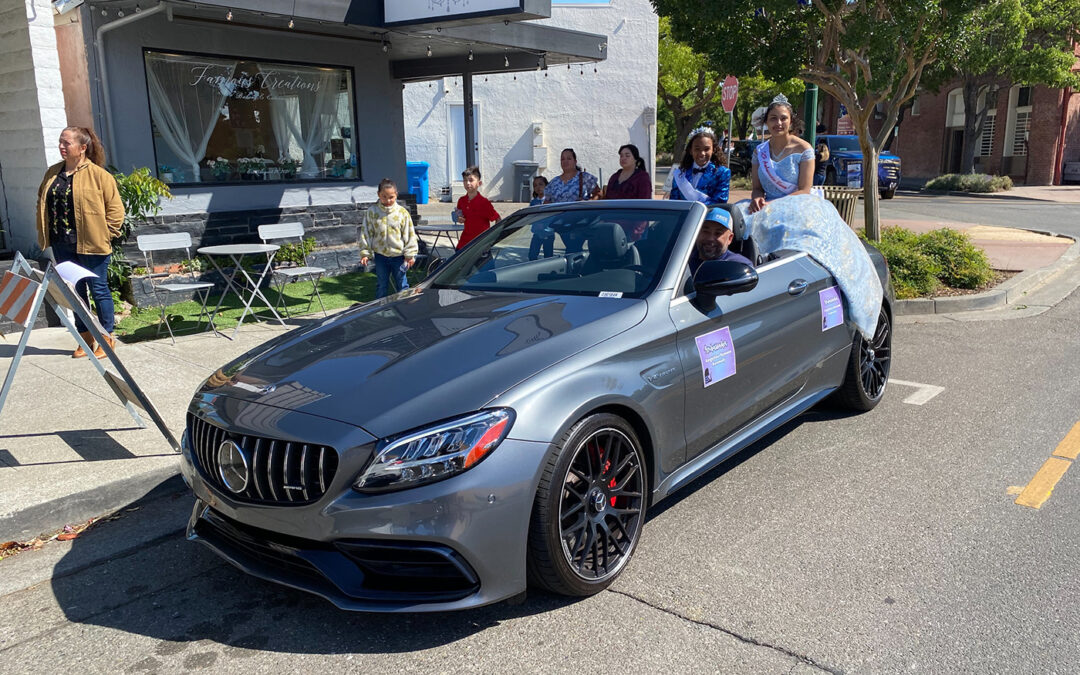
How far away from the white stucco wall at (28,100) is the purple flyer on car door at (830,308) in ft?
25.4

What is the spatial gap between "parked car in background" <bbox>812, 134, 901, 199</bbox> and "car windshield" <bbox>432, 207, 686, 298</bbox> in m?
22.0

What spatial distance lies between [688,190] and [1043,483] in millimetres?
3551

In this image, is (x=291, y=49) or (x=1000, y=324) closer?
(x=1000, y=324)

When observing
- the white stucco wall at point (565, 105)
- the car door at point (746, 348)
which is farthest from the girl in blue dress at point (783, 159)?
the white stucco wall at point (565, 105)

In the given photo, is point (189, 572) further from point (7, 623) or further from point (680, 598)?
point (680, 598)

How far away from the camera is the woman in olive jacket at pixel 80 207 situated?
6.62 m

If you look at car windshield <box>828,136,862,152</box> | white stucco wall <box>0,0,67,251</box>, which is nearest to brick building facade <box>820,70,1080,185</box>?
car windshield <box>828,136,862,152</box>

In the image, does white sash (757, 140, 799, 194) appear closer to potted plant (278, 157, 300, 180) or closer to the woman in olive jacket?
the woman in olive jacket

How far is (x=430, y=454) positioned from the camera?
9.36 feet

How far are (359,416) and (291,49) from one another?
9178 mm

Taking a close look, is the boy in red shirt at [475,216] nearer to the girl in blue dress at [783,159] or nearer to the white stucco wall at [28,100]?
the girl in blue dress at [783,159]

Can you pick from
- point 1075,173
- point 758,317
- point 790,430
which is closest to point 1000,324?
point 790,430

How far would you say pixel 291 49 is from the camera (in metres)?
10.8

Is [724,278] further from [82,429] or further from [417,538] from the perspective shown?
[82,429]
